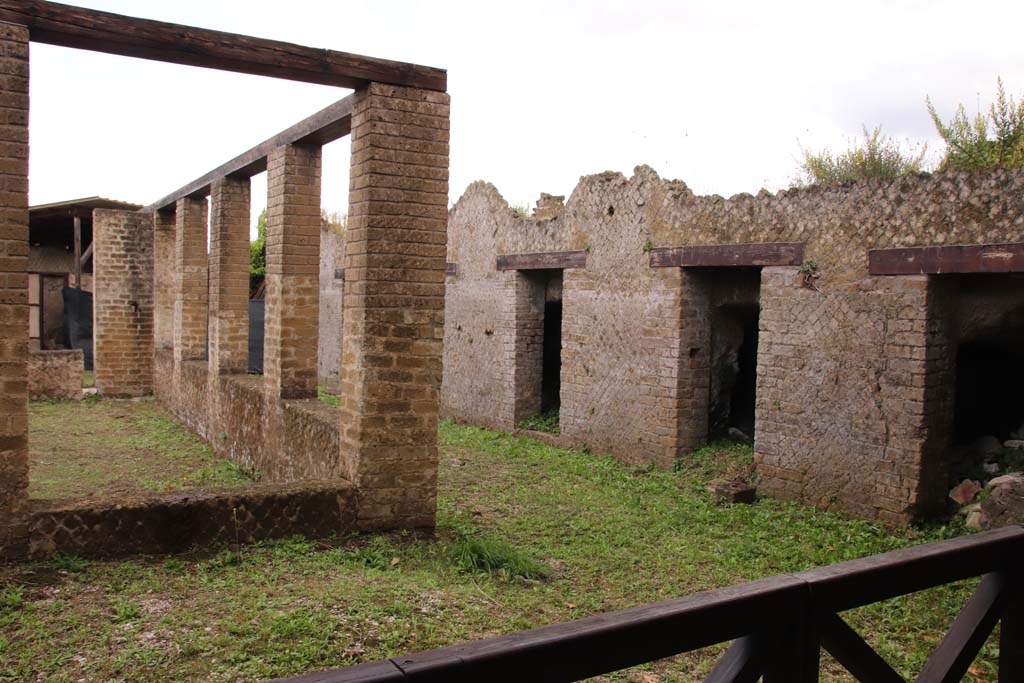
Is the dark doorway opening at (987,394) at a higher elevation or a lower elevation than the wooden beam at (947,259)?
lower

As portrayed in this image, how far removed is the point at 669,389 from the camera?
9.55m

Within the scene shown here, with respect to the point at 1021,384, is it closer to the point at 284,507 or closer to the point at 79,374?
the point at 284,507

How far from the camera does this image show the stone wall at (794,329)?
709 centimetres

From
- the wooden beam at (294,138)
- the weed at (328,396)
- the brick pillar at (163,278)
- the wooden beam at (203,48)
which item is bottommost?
the weed at (328,396)

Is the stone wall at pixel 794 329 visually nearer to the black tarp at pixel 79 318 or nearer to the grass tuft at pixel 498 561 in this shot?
the grass tuft at pixel 498 561

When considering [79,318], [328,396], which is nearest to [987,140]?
[328,396]

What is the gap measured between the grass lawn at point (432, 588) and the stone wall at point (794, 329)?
65 cm

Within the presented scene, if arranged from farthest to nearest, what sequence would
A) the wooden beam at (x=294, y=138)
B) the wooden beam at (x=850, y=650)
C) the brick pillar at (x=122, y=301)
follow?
the brick pillar at (x=122, y=301), the wooden beam at (x=294, y=138), the wooden beam at (x=850, y=650)

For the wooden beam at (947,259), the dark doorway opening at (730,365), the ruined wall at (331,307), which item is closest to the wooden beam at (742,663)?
the wooden beam at (947,259)

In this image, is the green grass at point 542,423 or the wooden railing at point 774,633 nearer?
the wooden railing at point 774,633

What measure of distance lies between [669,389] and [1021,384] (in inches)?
146

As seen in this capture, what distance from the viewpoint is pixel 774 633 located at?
1840 mm

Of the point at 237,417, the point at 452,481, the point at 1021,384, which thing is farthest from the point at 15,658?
the point at 1021,384

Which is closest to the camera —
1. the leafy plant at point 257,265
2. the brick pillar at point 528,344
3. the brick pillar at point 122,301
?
the brick pillar at point 528,344
